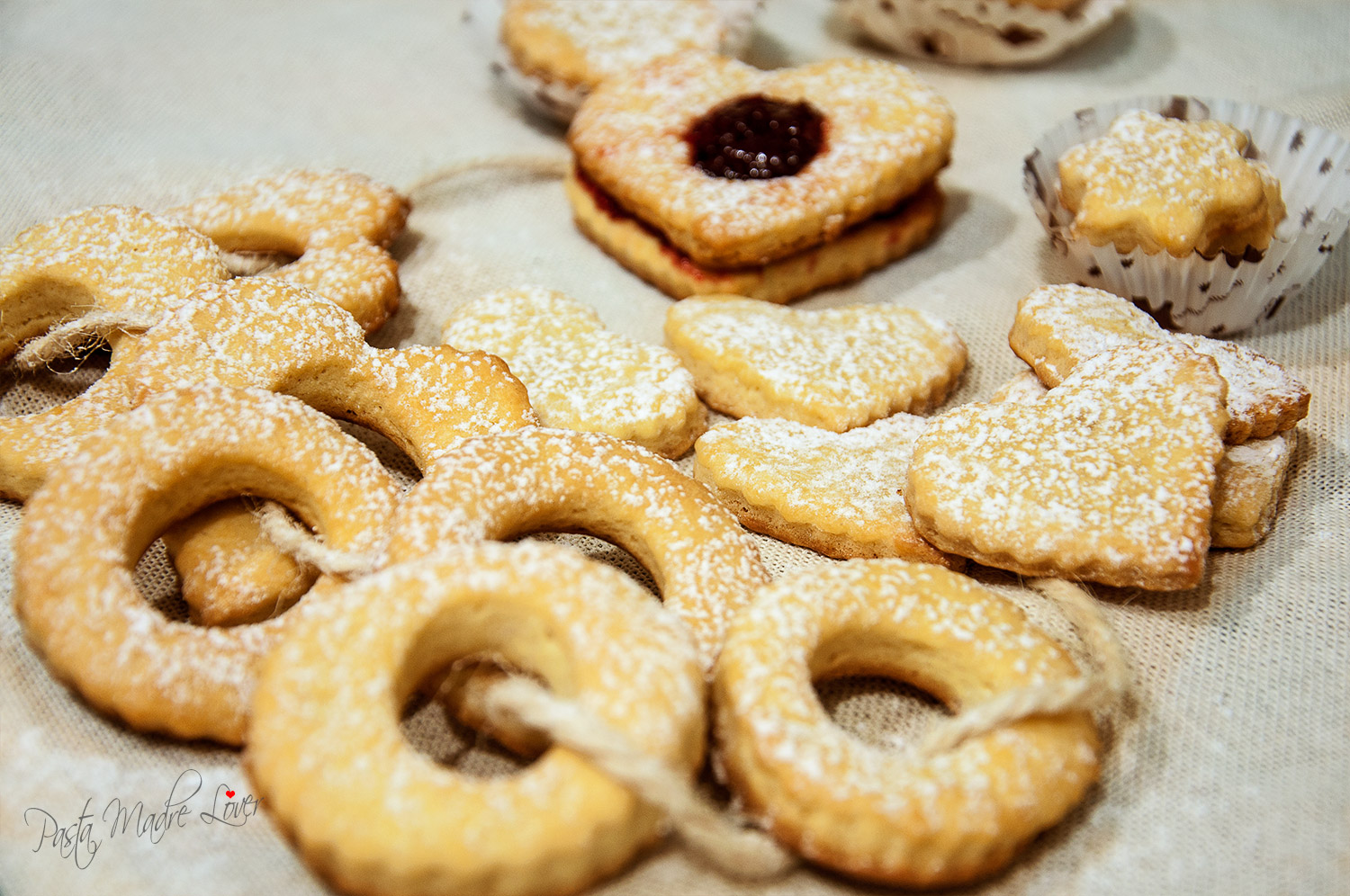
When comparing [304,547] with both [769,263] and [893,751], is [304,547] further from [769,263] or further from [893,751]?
[769,263]

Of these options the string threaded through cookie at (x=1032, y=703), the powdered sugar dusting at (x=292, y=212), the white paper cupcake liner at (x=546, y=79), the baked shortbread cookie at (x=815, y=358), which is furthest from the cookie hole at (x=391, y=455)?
the white paper cupcake liner at (x=546, y=79)

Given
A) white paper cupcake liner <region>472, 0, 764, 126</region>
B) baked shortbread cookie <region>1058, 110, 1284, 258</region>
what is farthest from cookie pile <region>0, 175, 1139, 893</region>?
white paper cupcake liner <region>472, 0, 764, 126</region>

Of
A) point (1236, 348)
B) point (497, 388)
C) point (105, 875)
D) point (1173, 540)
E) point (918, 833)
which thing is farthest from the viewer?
point (1236, 348)

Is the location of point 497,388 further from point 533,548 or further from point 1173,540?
point 1173,540

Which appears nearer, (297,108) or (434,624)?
(434,624)

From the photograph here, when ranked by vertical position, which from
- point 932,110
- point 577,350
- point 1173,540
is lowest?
point 577,350

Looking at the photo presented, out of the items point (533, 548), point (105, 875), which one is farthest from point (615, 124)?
point (105, 875)
